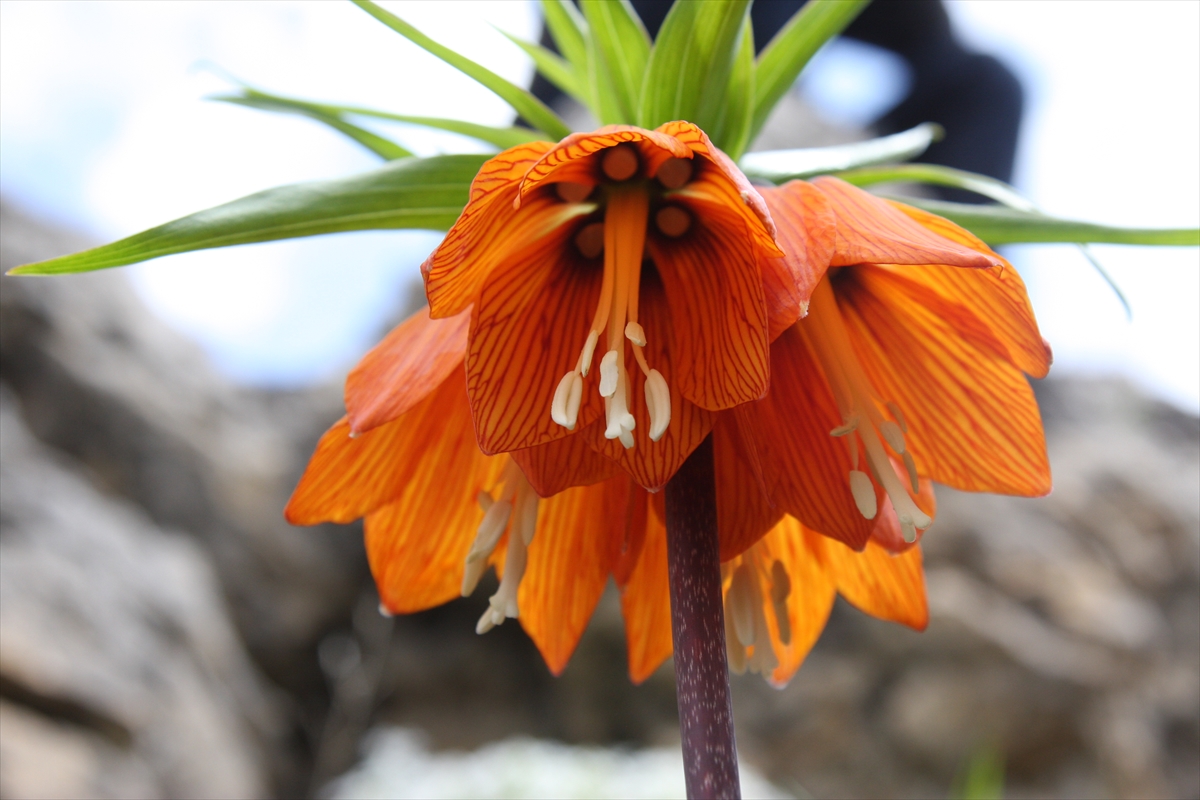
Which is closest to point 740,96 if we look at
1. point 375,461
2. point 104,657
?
point 375,461

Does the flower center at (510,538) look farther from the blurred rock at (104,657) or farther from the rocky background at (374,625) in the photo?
the rocky background at (374,625)

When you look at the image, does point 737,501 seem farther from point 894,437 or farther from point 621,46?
point 621,46

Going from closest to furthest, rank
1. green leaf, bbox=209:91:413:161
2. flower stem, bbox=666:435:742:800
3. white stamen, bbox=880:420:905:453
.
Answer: flower stem, bbox=666:435:742:800 < white stamen, bbox=880:420:905:453 < green leaf, bbox=209:91:413:161

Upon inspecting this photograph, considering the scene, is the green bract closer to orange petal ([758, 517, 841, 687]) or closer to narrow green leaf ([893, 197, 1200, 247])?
narrow green leaf ([893, 197, 1200, 247])

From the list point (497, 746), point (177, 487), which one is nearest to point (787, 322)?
point (177, 487)

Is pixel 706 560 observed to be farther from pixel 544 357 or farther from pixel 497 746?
pixel 497 746

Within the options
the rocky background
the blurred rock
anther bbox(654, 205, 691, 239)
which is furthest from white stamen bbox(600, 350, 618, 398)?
the rocky background

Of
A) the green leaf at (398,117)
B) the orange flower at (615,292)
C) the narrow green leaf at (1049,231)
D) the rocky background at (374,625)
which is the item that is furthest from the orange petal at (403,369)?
the rocky background at (374,625)
